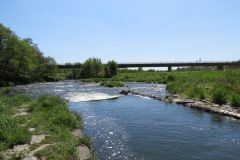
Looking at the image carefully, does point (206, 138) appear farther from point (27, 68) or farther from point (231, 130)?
point (27, 68)

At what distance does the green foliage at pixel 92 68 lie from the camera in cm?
12480

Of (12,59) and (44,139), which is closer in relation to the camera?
(44,139)

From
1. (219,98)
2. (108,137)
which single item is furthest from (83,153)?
(219,98)

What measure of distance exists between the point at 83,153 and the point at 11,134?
3.51m

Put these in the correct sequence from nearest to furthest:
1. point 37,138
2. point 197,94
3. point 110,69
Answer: point 37,138 < point 197,94 < point 110,69

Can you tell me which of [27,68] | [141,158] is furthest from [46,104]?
[27,68]

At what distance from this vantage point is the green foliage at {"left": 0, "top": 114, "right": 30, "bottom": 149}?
13480mm

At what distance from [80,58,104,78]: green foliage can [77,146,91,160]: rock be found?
108015 millimetres

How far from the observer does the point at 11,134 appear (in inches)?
556

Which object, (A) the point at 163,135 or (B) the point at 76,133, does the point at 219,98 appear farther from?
(B) the point at 76,133

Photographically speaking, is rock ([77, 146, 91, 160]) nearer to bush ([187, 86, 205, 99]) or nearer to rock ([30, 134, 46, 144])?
rock ([30, 134, 46, 144])

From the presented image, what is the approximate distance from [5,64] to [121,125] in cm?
5647

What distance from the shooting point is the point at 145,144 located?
54.5 feet

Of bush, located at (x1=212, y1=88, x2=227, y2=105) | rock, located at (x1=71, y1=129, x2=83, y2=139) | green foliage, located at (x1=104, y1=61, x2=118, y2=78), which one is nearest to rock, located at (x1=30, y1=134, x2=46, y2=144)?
rock, located at (x1=71, y1=129, x2=83, y2=139)
